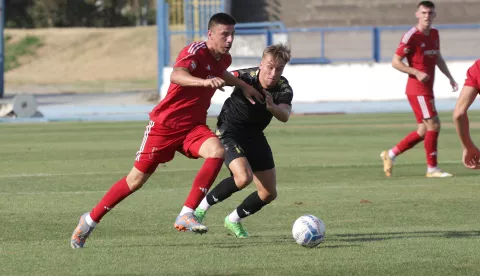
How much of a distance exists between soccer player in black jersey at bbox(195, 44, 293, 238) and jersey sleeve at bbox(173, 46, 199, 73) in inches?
22.6

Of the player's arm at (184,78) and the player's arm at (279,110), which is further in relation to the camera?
the player's arm at (279,110)

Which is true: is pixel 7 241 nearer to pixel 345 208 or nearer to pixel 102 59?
pixel 345 208

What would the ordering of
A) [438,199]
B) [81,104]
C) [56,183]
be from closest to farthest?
[438,199] → [56,183] → [81,104]

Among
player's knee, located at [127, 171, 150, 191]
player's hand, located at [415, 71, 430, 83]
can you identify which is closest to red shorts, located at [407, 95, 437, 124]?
player's hand, located at [415, 71, 430, 83]

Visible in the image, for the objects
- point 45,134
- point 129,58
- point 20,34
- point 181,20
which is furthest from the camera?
point 20,34

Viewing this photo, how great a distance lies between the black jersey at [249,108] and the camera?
8.59 meters

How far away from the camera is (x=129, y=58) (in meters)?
61.4

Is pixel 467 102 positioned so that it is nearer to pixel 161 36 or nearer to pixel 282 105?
pixel 282 105

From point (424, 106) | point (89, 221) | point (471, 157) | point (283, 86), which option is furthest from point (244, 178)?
point (424, 106)

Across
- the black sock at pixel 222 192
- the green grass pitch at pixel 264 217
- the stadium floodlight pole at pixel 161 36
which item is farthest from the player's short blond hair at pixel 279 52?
the stadium floodlight pole at pixel 161 36

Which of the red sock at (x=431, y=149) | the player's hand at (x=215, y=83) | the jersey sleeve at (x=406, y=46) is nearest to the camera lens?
the player's hand at (x=215, y=83)

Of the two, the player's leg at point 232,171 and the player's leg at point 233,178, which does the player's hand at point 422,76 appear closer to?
the player's leg at point 232,171

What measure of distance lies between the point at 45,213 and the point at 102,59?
52.7 meters

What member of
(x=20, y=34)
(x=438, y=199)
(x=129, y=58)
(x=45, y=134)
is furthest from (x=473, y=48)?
(x=20, y=34)
